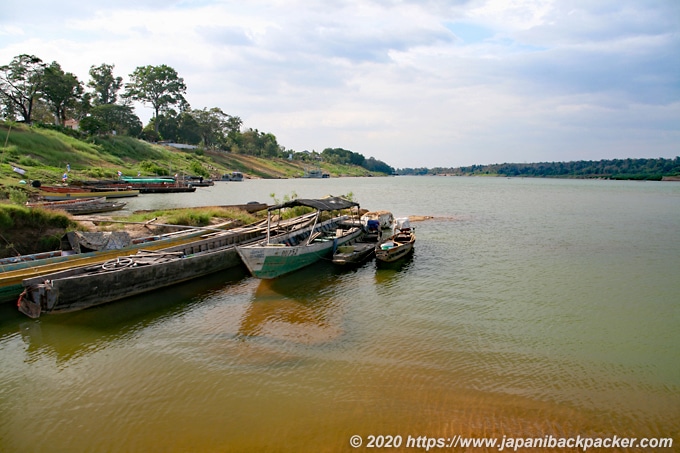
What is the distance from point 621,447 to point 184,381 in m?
10.2

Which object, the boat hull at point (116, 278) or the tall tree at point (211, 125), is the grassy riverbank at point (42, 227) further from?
the tall tree at point (211, 125)

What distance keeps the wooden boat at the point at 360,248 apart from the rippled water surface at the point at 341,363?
59.2 inches

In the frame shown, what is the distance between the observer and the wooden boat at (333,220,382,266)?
846 inches

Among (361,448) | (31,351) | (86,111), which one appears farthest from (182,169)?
(361,448)

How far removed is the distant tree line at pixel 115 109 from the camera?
76.3 m

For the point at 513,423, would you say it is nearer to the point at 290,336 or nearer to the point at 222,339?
the point at 290,336

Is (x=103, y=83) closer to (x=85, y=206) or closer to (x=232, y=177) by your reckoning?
(x=232, y=177)

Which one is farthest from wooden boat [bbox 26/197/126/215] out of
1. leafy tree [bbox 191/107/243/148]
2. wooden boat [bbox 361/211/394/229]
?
leafy tree [bbox 191/107/243/148]

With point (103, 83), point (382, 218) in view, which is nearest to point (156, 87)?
point (103, 83)

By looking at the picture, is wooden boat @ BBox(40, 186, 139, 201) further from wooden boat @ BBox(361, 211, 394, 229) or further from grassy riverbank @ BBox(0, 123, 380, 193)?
wooden boat @ BBox(361, 211, 394, 229)

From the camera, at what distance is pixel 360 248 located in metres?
23.6

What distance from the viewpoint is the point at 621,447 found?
8219mm

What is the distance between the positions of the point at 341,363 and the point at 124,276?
967cm

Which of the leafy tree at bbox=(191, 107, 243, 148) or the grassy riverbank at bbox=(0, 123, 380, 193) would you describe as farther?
the leafy tree at bbox=(191, 107, 243, 148)
